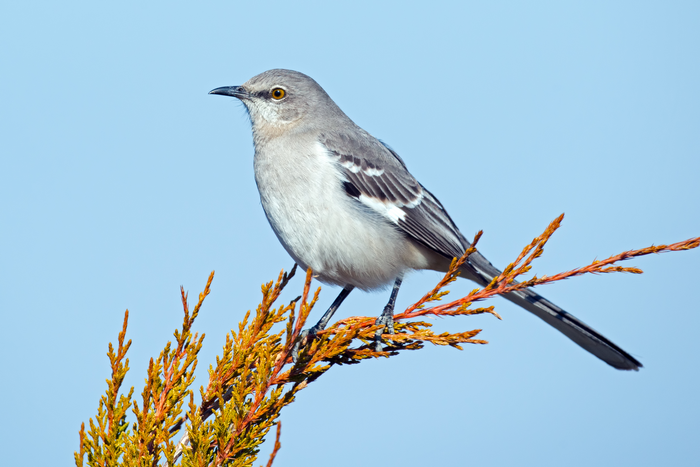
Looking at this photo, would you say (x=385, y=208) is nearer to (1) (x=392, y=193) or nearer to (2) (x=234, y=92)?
(1) (x=392, y=193)

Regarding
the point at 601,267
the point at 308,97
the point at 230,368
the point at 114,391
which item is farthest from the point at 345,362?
the point at 308,97

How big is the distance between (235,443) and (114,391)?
66 cm

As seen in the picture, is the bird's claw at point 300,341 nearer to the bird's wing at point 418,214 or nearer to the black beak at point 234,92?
the bird's wing at point 418,214

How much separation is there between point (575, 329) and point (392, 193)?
1.72 meters

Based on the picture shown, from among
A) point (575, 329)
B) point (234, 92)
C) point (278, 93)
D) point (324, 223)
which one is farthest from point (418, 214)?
point (234, 92)

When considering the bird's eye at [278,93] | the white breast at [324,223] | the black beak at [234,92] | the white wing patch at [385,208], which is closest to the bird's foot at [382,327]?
the white breast at [324,223]

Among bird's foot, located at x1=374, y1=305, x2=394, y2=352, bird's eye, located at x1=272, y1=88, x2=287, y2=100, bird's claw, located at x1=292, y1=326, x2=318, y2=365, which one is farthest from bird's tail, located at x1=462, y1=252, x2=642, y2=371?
bird's eye, located at x1=272, y1=88, x2=287, y2=100

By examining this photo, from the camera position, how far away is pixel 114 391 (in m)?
2.93

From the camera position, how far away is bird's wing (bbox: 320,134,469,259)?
14.9 ft

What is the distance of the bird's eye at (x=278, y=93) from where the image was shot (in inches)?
205

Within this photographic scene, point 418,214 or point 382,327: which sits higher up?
point 418,214

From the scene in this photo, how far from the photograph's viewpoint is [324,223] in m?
4.15

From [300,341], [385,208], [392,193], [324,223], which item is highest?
[392,193]

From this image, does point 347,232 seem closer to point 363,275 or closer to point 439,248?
point 363,275
